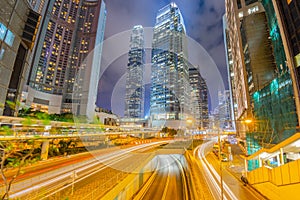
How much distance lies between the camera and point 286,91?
15008mm

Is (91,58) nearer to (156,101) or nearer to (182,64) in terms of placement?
(156,101)

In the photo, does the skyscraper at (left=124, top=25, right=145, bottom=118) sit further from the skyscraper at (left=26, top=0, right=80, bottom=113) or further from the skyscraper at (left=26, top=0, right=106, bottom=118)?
the skyscraper at (left=26, top=0, right=80, bottom=113)

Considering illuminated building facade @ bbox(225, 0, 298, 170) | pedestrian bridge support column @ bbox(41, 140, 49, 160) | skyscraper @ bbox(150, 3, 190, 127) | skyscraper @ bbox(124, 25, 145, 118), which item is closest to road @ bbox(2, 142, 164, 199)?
pedestrian bridge support column @ bbox(41, 140, 49, 160)

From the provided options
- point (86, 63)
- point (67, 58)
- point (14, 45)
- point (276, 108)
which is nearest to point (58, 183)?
point (276, 108)

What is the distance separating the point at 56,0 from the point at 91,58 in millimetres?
Result: 41724

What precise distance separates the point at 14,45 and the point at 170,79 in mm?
63491

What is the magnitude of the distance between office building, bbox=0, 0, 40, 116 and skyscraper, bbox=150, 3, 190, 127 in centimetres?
5794

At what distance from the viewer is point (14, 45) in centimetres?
2525

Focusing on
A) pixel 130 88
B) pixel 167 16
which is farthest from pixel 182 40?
pixel 130 88

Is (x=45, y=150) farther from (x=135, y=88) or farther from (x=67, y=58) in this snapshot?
(x=135, y=88)

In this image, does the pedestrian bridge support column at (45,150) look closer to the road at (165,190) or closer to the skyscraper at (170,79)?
the road at (165,190)

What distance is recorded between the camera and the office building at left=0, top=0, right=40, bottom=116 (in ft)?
75.1

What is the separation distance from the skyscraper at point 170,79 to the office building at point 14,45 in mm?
57943

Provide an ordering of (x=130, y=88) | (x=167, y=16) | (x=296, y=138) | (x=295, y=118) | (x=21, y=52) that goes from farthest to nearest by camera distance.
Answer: (x=130, y=88) → (x=167, y=16) → (x=21, y=52) → (x=295, y=118) → (x=296, y=138)
